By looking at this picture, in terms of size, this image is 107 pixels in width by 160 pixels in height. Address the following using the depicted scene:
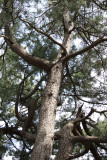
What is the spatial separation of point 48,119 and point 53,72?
1.91ft

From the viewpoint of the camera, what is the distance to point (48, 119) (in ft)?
5.62

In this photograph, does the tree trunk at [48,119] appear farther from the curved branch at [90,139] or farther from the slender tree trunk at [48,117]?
the curved branch at [90,139]

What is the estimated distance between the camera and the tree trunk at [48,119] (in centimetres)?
151


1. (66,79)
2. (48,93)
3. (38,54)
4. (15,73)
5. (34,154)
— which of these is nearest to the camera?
(34,154)

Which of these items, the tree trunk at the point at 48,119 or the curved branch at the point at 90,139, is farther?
the curved branch at the point at 90,139

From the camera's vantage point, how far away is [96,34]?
2768 mm

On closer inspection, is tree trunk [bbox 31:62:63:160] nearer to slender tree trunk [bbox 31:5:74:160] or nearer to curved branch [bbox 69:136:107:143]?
slender tree trunk [bbox 31:5:74:160]

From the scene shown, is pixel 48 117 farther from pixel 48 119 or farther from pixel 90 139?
pixel 90 139

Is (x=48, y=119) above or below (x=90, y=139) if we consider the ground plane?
above

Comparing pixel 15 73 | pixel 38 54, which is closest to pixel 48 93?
pixel 38 54

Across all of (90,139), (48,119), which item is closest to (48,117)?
(48,119)

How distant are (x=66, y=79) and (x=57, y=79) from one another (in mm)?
1101

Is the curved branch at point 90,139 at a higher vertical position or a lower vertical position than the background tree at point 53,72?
lower

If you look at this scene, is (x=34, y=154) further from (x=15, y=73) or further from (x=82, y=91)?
(x=15, y=73)
